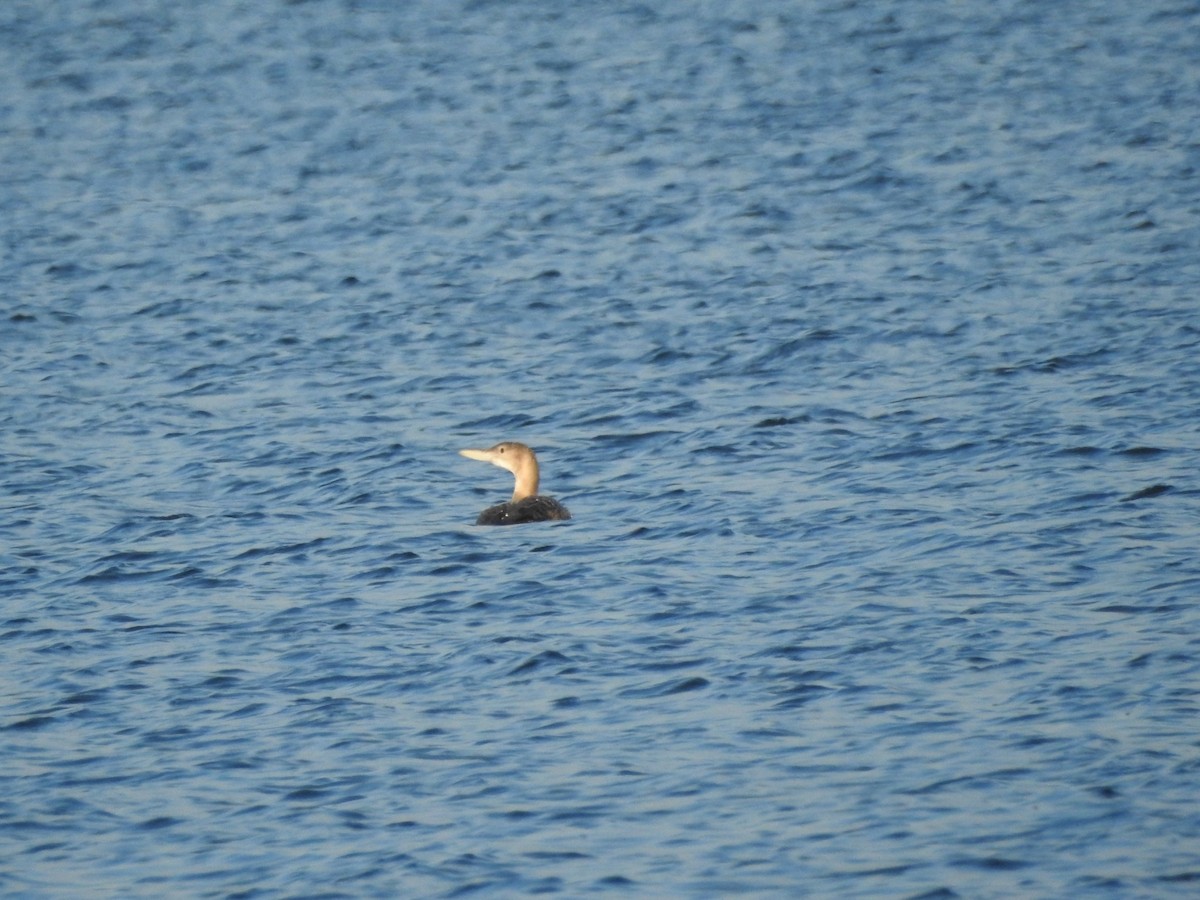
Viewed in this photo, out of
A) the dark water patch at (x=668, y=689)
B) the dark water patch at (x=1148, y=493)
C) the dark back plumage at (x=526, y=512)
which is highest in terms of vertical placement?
the dark back plumage at (x=526, y=512)

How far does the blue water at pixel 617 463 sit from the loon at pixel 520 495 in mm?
164

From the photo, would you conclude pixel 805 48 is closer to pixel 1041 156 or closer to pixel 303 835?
pixel 1041 156

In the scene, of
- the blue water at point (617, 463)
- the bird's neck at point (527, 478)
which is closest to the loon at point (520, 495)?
the bird's neck at point (527, 478)

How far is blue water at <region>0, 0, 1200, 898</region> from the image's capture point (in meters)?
8.77

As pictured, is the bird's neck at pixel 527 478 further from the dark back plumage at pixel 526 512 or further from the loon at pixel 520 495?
the dark back plumage at pixel 526 512

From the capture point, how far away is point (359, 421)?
16.1 m

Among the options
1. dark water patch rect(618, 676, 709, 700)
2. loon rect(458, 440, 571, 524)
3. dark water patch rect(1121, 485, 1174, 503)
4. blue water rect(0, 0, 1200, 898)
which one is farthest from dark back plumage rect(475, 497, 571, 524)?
dark water patch rect(1121, 485, 1174, 503)

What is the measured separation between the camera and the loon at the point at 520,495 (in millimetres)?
13344

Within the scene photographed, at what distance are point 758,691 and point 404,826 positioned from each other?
2239 mm

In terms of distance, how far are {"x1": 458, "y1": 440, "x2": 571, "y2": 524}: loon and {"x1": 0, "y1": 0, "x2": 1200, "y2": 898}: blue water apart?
0.54 feet

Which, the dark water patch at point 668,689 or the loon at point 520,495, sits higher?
the loon at point 520,495

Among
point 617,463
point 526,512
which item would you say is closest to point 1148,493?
point 617,463

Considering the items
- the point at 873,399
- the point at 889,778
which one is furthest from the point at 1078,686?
the point at 873,399

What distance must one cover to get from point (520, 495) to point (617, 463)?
3.96ft
